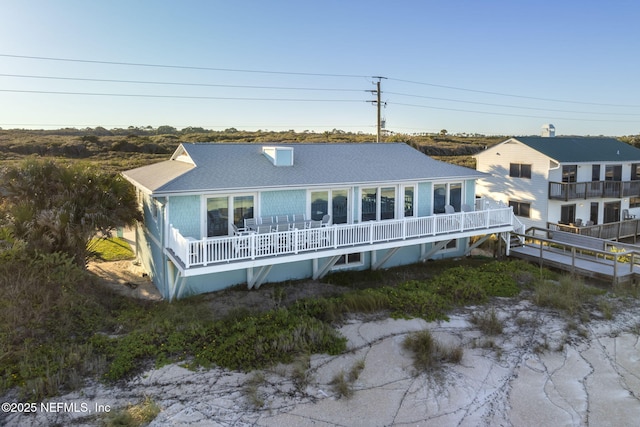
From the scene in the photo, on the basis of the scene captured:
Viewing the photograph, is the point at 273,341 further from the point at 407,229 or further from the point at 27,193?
the point at 27,193

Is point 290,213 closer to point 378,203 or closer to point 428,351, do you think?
point 378,203

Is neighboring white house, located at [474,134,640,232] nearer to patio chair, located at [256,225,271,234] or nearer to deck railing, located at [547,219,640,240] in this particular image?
deck railing, located at [547,219,640,240]

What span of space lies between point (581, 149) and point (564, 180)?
3.50 m

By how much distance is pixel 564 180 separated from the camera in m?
25.0

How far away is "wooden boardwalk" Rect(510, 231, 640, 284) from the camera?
15.2m

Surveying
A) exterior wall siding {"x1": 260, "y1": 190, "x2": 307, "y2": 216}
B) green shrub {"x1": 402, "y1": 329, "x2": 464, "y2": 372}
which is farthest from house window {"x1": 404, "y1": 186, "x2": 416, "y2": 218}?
green shrub {"x1": 402, "y1": 329, "x2": 464, "y2": 372}

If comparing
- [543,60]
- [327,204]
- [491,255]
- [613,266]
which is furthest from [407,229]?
[543,60]

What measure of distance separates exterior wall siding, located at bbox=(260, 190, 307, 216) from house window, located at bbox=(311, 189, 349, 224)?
0.44m

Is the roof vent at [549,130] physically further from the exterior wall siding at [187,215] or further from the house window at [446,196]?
the exterior wall siding at [187,215]

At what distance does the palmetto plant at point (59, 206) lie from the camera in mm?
12359

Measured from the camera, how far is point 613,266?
15414 mm

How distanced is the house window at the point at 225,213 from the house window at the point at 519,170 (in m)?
19.8

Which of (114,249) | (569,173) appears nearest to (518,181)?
(569,173)

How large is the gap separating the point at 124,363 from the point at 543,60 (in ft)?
109
